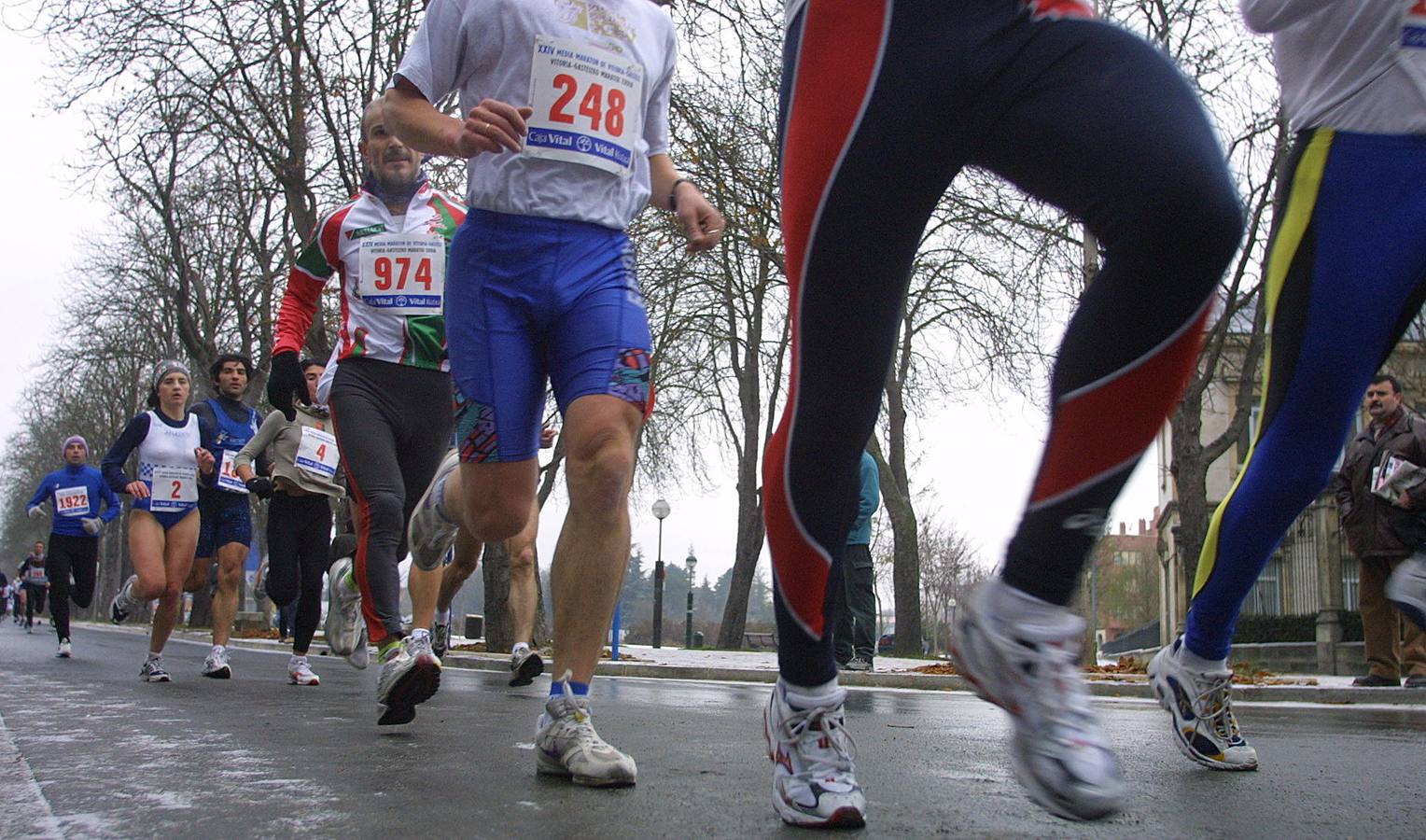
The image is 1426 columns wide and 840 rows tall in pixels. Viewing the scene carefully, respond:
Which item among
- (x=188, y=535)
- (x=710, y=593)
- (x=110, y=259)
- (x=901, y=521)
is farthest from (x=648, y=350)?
(x=710, y=593)

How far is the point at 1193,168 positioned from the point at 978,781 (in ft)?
4.96

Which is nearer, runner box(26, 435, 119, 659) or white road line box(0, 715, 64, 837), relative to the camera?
white road line box(0, 715, 64, 837)

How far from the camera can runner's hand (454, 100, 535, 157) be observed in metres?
3.21

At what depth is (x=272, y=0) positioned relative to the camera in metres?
18.3

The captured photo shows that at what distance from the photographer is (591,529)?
131 inches

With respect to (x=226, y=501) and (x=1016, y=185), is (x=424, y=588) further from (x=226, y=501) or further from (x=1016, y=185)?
(x=226, y=501)

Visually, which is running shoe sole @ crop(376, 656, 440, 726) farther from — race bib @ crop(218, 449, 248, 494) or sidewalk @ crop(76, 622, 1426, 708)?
race bib @ crop(218, 449, 248, 494)

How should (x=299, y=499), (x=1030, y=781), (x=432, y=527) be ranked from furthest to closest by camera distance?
(x=299, y=499) < (x=432, y=527) < (x=1030, y=781)

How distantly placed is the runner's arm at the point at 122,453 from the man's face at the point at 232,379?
22.5 inches

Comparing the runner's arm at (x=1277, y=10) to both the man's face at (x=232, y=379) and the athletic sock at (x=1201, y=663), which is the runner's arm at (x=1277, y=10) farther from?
the man's face at (x=232, y=379)

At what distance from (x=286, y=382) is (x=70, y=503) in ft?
30.3

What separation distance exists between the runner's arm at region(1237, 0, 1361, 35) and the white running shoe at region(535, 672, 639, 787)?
2192 mm

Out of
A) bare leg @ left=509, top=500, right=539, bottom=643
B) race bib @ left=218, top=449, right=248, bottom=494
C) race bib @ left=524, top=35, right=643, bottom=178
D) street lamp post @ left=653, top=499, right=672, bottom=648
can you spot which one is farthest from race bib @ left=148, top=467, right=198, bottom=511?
street lamp post @ left=653, top=499, right=672, bottom=648

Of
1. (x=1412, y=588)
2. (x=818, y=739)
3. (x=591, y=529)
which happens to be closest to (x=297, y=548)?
(x=591, y=529)
